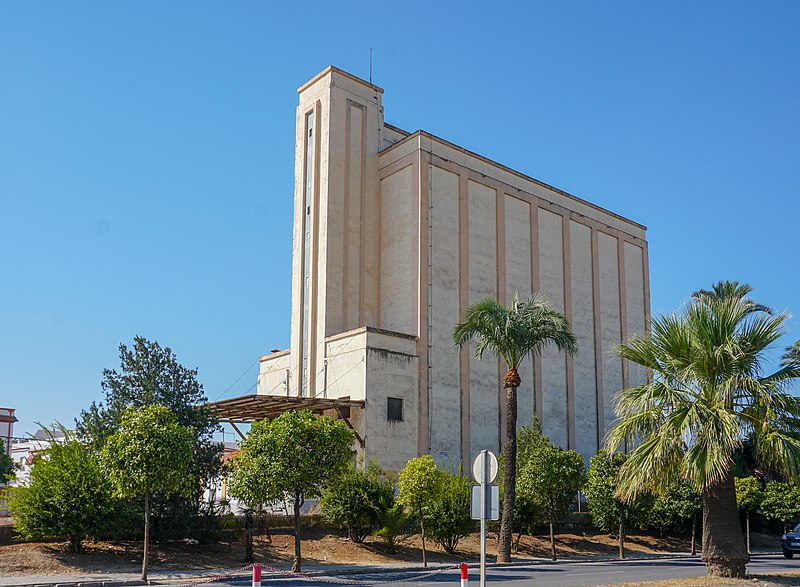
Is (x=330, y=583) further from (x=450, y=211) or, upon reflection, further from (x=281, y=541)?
(x=450, y=211)

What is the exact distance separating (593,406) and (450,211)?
1685 centimetres

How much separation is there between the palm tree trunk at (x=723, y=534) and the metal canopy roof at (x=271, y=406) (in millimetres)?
23479

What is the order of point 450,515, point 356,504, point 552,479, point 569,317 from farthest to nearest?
point 569,317 < point 552,479 < point 450,515 < point 356,504

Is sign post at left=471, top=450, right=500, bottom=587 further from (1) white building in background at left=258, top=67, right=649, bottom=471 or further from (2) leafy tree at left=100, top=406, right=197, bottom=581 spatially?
(1) white building in background at left=258, top=67, right=649, bottom=471

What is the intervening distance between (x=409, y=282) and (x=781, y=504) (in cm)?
2225

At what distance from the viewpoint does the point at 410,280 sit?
47750 millimetres

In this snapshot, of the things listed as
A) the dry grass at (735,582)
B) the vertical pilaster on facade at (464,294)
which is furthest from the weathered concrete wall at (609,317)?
the dry grass at (735,582)

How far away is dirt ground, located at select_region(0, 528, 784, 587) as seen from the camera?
2444 cm

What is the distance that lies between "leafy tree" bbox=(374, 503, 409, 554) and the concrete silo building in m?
9.73

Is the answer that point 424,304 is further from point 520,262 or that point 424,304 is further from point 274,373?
point 274,373

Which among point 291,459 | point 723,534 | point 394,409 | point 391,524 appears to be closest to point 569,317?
point 394,409

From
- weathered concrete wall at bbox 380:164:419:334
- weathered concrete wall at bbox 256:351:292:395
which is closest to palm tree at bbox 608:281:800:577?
weathered concrete wall at bbox 380:164:419:334

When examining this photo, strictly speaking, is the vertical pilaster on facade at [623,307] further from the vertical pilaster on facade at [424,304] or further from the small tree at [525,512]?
the small tree at [525,512]

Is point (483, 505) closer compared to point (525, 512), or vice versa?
point (483, 505)
